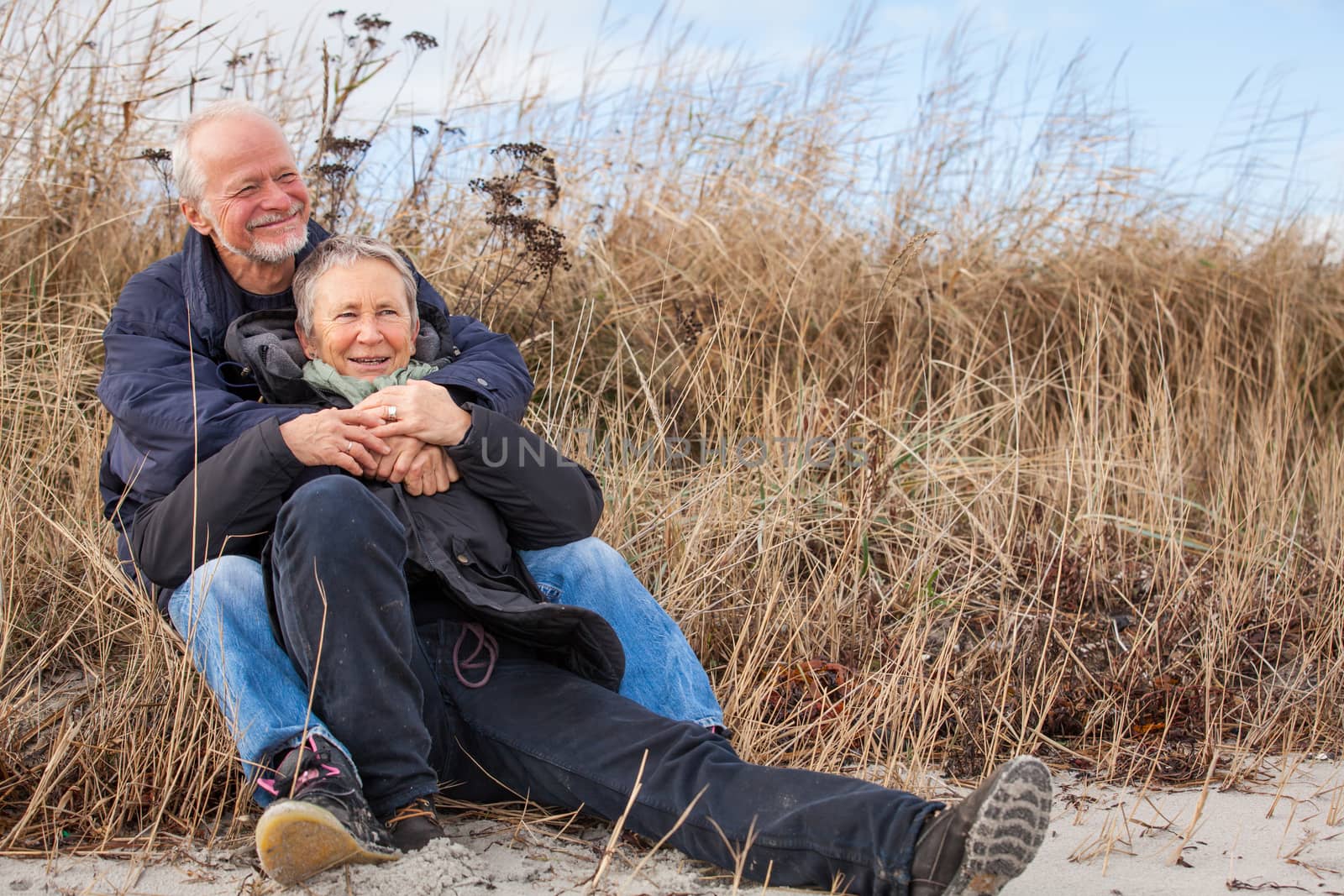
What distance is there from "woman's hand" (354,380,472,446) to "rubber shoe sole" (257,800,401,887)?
2.80ft

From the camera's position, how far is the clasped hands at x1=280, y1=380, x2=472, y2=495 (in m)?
2.50

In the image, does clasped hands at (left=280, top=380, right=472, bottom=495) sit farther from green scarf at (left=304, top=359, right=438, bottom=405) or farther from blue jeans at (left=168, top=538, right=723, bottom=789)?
blue jeans at (left=168, top=538, right=723, bottom=789)

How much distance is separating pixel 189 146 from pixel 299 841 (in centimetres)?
189

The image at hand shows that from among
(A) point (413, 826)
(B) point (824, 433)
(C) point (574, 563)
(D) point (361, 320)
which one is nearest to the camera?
A: (A) point (413, 826)

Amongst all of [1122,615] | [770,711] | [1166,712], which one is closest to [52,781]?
[770,711]

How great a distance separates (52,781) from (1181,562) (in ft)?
10.5

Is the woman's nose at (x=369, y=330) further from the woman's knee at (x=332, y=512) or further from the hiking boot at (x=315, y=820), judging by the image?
the hiking boot at (x=315, y=820)

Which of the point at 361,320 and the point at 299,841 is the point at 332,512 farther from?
the point at 361,320

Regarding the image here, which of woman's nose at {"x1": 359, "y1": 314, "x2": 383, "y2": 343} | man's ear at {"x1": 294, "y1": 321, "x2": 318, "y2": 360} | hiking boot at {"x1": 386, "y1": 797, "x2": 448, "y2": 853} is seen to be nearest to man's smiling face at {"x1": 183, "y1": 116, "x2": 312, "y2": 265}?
man's ear at {"x1": 294, "y1": 321, "x2": 318, "y2": 360}

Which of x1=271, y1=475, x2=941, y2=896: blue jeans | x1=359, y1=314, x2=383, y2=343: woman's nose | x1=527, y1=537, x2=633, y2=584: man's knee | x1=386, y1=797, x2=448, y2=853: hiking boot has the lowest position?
x1=386, y1=797, x2=448, y2=853: hiking boot

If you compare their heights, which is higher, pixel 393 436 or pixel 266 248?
pixel 266 248

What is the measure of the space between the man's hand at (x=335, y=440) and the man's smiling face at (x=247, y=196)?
662mm

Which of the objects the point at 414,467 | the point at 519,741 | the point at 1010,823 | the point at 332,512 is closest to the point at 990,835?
the point at 1010,823

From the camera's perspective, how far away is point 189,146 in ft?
10.1
